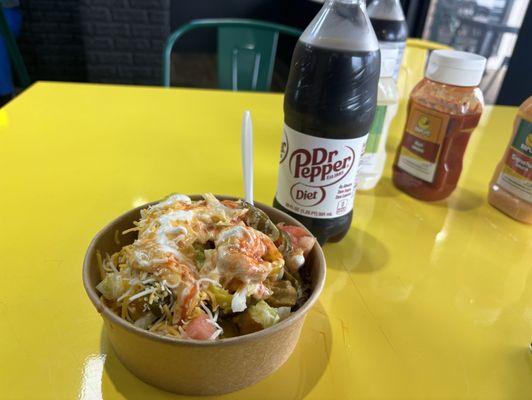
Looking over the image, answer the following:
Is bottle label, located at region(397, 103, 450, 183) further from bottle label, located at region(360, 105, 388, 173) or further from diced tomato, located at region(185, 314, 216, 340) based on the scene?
diced tomato, located at region(185, 314, 216, 340)

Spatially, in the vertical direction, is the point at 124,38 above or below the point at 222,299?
below

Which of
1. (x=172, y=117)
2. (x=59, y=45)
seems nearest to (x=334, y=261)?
(x=172, y=117)

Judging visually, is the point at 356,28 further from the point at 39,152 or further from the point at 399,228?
the point at 39,152

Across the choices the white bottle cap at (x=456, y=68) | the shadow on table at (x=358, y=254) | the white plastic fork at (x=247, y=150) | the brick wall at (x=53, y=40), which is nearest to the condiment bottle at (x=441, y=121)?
the white bottle cap at (x=456, y=68)

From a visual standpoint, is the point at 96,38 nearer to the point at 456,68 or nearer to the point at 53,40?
the point at 53,40

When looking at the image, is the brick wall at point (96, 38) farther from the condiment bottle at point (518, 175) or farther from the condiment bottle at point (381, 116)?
the condiment bottle at point (518, 175)

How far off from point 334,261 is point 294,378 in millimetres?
230

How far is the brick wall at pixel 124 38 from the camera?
104 inches

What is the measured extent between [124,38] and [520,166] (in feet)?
8.21

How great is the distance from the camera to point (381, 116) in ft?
2.62

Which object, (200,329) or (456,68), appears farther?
(456,68)

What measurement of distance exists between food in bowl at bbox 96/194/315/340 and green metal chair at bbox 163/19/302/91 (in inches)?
43.5

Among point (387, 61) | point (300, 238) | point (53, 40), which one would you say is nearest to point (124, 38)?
point (53, 40)

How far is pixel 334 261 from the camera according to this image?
2.22 feet
